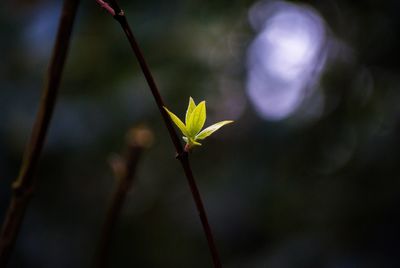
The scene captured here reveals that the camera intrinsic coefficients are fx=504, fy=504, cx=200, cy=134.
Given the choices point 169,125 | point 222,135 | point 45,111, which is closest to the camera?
point 169,125

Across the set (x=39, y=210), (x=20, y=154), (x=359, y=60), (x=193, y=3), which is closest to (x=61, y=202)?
(x=39, y=210)

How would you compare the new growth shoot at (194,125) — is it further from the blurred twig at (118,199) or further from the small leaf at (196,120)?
the blurred twig at (118,199)

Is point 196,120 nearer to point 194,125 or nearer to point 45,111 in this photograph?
point 194,125

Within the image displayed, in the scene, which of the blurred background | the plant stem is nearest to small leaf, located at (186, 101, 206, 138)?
the plant stem

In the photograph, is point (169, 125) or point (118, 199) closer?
point (169, 125)

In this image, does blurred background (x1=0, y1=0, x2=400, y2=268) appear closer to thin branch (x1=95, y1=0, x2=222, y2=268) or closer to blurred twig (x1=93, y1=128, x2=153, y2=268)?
blurred twig (x1=93, y1=128, x2=153, y2=268)

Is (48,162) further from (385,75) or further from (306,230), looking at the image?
(385,75)

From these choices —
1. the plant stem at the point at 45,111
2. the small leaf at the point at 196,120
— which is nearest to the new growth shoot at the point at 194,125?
the small leaf at the point at 196,120

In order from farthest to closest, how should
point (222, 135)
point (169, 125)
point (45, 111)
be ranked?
point (222, 135)
point (45, 111)
point (169, 125)

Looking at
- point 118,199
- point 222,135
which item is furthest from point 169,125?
point 222,135
